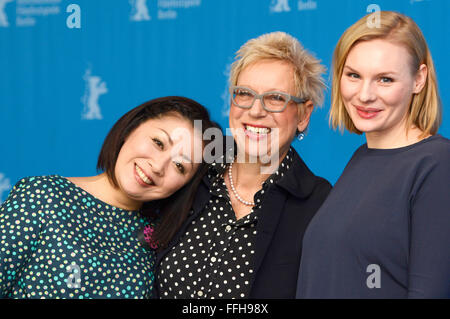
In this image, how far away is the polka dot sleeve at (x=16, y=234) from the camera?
1816mm

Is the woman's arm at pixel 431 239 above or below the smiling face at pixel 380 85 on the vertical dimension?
below

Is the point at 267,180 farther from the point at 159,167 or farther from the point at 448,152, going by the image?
the point at 448,152

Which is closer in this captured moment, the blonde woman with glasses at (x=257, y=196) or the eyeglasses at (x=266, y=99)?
the blonde woman with glasses at (x=257, y=196)

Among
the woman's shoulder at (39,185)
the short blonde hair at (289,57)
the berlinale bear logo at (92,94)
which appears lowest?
the woman's shoulder at (39,185)

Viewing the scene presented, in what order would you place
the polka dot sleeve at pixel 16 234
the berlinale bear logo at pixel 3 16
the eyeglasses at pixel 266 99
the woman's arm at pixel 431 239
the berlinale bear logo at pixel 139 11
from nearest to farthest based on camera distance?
the woman's arm at pixel 431 239 < the polka dot sleeve at pixel 16 234 < the eyeglasses at pixel 266 99 < the berlinale bear logo at pixel 139 11 < the berlinale bear logo at pixel 3 16

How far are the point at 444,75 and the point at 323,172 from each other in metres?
0.84

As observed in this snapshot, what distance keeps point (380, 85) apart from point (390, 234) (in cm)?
42

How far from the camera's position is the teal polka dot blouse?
1834 mm

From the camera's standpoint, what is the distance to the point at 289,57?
2016 millimetres

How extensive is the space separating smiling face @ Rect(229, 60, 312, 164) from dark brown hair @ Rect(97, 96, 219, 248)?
17 centimetres

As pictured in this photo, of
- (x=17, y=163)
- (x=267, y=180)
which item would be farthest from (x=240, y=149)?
(x=17, y=163)

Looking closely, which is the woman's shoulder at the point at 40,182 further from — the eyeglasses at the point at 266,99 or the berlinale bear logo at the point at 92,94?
the berlinale bear logo at the point at 92,94

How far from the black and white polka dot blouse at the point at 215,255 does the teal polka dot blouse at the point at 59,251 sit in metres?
0.10

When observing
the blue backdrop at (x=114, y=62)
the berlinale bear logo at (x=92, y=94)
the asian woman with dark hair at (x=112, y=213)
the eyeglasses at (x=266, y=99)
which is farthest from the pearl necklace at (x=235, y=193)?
the berlinale bear logo at (x=92, y=94)
